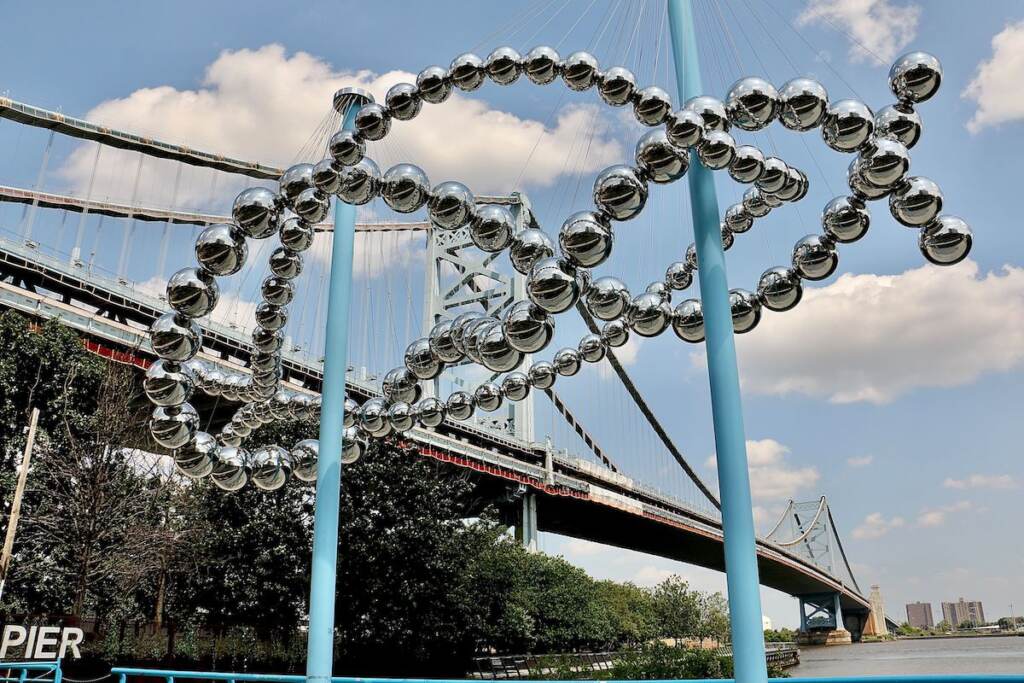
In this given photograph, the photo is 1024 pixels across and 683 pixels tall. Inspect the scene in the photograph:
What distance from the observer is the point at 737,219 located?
3508 mm

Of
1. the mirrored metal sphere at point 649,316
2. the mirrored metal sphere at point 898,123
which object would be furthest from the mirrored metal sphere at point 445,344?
the mirrored metal sphere at point 898,123

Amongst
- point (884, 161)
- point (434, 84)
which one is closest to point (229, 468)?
point (434, 84)

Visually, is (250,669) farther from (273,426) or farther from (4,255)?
(4,255)

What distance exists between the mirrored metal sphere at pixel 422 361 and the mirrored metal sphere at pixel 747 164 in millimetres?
Result: 1557

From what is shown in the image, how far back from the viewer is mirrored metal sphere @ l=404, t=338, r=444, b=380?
370cm

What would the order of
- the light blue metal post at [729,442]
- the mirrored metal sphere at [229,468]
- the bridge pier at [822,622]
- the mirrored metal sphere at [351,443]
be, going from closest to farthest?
the light blue metal post at [729,442] < the mirrored metal sphere at [229,468] < the mirrored metal sphere at [351,443] < the bridge pier at [822,622]

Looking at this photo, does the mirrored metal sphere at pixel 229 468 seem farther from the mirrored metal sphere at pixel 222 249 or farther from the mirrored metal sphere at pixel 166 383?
the mirrored metal sphere at pixel 222 249

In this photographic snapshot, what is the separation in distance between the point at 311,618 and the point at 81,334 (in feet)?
53.4

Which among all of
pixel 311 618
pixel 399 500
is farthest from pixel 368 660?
pixel 311 618

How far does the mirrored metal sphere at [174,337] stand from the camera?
3.34 m

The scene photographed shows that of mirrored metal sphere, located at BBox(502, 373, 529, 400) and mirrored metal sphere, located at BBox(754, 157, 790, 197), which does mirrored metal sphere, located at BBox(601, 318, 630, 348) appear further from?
mirrored metal sphere, located at BBox(754, 157, 790, 197)

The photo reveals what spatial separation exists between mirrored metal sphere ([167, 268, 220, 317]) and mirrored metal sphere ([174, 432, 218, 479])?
0.72 m

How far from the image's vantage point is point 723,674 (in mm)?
14453

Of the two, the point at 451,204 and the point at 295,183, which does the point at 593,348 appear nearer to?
the point at 451,204
